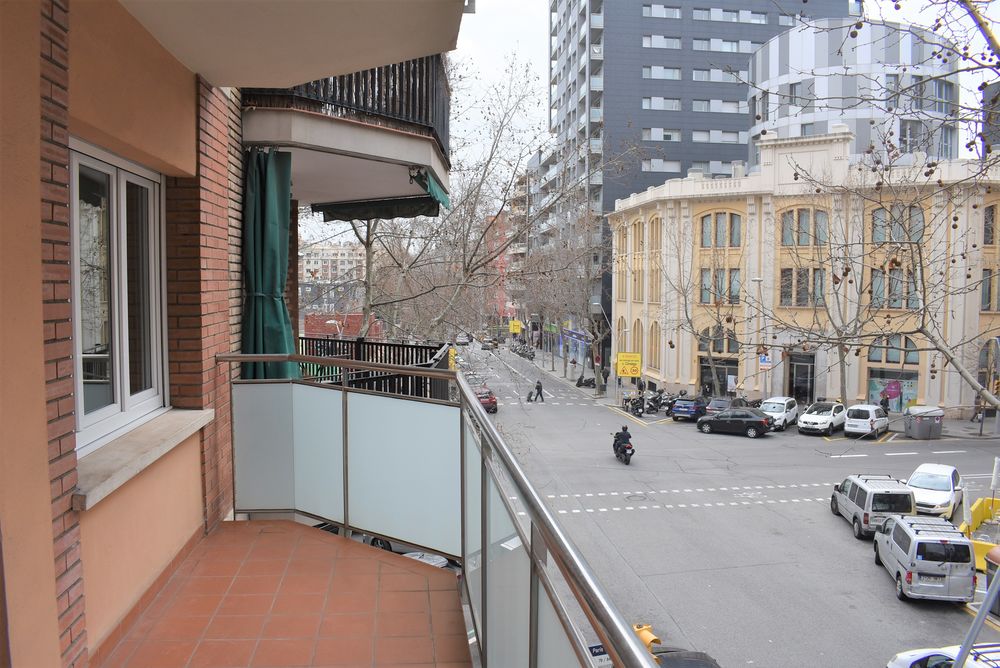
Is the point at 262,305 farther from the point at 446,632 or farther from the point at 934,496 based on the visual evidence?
the point at 934,496

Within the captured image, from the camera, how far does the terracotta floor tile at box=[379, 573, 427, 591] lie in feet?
14.2

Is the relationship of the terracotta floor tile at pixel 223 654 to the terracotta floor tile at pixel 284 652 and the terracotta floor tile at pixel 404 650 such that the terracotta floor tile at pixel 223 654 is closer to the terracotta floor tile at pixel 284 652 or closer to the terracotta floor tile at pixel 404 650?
the terracotta floor tile at pixel 284 652

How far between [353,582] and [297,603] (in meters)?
0.36

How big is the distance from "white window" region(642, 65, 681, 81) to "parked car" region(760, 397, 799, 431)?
103 ft

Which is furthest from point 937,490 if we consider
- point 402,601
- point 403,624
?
point 403,624

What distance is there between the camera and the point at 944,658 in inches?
416

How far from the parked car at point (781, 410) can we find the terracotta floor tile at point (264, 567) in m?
31.0

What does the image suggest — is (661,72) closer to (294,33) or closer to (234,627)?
(294,33)

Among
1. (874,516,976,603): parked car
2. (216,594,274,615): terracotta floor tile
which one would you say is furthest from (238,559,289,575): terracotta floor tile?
(874,516,976,603): parked car

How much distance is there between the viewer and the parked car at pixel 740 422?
103 ft

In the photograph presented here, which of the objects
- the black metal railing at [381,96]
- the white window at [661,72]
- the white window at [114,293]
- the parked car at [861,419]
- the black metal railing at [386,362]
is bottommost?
the parked car at [861,419]

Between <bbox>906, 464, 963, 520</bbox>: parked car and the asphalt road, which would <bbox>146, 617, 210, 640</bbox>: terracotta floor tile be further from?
<bbox>906, 464, 963, 520</bbox>: parked car

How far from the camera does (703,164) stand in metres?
58.5

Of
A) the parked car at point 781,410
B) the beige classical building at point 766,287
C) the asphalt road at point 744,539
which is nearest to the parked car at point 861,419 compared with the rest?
the asphalt road at point 744,539
